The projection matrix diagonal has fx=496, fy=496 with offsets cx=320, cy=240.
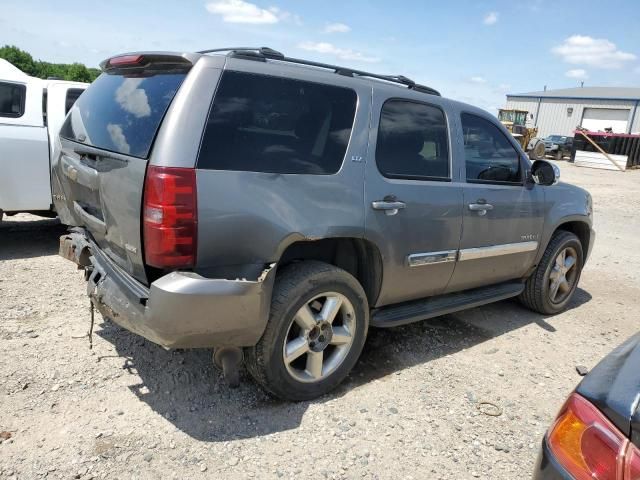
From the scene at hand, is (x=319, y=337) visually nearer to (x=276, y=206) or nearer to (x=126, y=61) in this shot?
(x=276, y=206)

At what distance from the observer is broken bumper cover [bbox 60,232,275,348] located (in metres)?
2.41

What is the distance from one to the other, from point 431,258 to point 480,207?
2.05 feet

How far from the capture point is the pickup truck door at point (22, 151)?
17.5 ft

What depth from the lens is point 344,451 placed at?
2725 millimetres

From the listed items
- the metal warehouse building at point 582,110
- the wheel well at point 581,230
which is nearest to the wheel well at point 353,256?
the wheel well at point 581,230

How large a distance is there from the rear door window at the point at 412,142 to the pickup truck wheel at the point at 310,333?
0.85m

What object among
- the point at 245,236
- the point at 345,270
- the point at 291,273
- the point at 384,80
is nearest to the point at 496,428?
the point at 345,270

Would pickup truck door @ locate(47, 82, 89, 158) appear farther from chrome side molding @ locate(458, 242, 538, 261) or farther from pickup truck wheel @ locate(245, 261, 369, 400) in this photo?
chrome side molding @ locate(458, 242, 538, 261)

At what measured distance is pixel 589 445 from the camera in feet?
4.84

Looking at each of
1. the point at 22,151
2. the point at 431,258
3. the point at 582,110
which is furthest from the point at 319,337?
the point at 582,110

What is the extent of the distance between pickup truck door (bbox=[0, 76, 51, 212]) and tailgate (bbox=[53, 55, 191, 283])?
2.42 metres

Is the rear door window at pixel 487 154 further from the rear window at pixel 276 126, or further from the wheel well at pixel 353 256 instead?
the rear window at pixel 276 126

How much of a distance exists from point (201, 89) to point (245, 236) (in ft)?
2.57

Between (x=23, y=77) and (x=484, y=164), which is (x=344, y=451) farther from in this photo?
(x=23, y=77)
